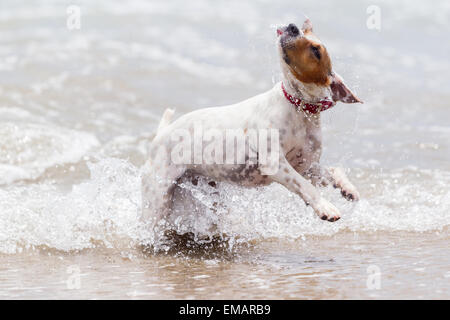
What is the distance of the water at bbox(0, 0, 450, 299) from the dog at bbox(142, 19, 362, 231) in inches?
8.2

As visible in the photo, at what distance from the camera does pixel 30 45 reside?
14.0m

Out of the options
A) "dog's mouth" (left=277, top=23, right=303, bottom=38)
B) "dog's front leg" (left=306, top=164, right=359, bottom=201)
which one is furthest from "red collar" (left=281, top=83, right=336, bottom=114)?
"dog's front leg" (left=306, top=164, right=359, bottom=201)

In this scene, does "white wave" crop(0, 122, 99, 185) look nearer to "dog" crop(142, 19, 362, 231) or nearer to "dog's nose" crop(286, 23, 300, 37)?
"dog" crop(142, 19, 362, 231)

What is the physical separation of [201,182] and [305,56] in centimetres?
132

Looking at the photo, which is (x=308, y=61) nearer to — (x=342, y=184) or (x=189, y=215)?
(x=342, y=184)

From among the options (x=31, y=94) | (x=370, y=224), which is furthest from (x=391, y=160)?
(x=31, y=94)

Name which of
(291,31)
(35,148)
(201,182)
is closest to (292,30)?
(291,31)

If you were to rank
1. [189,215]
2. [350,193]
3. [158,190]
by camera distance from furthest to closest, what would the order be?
[189,215] → [158,190] → [350,193]

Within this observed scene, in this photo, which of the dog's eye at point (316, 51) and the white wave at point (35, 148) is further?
the white wave at point (35, 148)

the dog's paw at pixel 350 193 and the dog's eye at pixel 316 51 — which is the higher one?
the dog's eye at pixel 316 51

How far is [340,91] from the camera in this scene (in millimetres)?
4266

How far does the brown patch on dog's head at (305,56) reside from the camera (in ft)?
13.6

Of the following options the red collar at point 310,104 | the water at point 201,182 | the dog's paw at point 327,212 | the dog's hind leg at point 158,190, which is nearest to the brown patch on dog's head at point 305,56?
the red collar at point 310,104

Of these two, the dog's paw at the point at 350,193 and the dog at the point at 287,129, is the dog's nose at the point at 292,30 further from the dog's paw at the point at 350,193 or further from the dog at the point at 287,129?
the dog's paw at the point at 350,193
